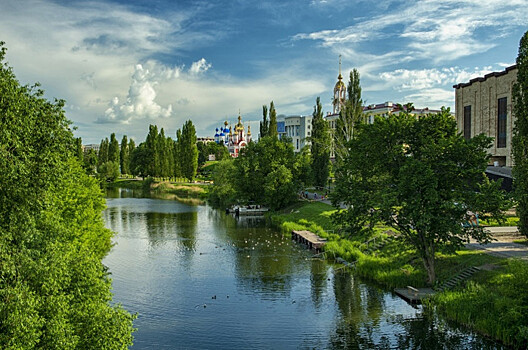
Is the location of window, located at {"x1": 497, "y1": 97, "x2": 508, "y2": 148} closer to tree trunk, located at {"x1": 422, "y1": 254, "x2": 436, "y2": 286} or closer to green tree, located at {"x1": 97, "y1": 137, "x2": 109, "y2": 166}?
tree trunk, located at {"x1": 422, "y1": 254, "x2": 436, "y2": 286}

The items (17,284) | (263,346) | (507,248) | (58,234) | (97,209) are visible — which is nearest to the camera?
(17,284)

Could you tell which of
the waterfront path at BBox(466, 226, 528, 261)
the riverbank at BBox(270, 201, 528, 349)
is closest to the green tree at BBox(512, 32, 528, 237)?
the waterfront path at BBox(466, 226, 528, 261)

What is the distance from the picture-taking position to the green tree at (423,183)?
25.6 m

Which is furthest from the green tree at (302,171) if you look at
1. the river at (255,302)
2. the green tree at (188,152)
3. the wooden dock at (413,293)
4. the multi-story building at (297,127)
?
the multi-story building at (297,127)

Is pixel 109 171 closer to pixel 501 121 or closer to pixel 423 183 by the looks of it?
pixel 501 121

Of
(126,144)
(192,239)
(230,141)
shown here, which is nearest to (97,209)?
(192,239)

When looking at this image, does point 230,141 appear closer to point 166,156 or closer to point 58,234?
point 166,156

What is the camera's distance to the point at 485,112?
184ft

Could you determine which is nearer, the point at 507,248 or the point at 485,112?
the point at 507,248

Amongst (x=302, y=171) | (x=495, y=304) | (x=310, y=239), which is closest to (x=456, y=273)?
(x=495, y=304)

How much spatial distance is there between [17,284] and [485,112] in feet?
185

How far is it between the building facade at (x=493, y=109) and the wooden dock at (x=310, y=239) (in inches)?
922

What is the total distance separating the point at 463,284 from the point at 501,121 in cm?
3454

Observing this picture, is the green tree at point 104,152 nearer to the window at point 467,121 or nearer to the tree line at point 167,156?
the tree line at point 167,156
